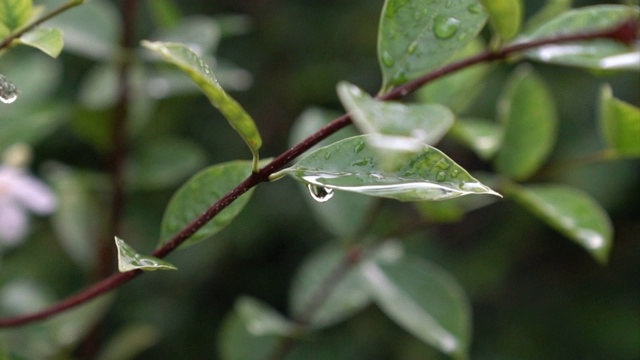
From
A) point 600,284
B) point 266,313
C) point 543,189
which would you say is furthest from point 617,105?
point 600,284

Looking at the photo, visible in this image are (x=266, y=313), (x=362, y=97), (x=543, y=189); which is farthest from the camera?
(x=266, y=313)

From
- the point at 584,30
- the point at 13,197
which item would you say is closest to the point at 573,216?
the point at 584,30

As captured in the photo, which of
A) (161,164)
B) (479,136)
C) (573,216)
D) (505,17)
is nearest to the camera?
(505,17)

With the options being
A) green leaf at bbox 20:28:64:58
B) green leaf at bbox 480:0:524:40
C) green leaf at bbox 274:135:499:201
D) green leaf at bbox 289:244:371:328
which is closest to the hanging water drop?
green leaf at bbox 20:28:64:58

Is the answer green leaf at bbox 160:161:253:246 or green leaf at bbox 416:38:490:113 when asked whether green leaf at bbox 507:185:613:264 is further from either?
green leaf at bbox 160:161:253:246

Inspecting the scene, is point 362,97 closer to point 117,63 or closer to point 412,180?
point 412,180

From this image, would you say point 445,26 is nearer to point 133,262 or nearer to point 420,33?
point 420,33
